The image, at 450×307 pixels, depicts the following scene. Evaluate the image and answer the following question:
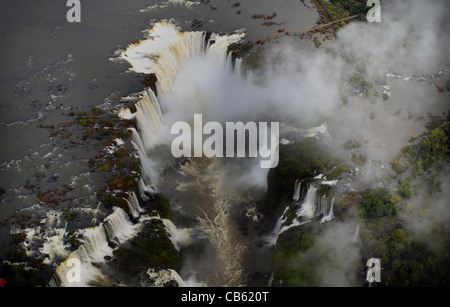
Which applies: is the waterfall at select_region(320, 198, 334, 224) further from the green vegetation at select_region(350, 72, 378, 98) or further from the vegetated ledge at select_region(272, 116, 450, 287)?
the green vegetation at select_region(350, 72, 378, 98)

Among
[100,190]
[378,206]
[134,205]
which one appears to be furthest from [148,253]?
[378,206]

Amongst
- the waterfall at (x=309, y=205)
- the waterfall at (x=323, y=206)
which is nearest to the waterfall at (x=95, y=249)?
the waterfall at (x=309, y=205)

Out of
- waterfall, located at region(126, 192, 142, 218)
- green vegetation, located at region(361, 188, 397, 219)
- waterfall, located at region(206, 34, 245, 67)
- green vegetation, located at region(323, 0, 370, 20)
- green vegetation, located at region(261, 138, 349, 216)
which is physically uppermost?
green vegetation, located at region(323, 0, 370, 20)

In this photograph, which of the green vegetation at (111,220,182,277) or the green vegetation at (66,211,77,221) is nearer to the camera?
the green vegetation at (111,220,182,277)

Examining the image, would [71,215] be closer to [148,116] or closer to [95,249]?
[95,249]

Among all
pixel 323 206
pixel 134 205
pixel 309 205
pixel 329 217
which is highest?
pixel 134 205

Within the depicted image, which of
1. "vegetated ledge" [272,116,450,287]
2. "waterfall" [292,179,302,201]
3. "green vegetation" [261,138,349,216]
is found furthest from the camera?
"green vegetation" [261,138,349,216]

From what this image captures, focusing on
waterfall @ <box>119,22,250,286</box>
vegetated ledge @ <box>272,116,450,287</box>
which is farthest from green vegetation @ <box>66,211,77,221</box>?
vegetated ledge @ <box>272,116,450,287</box>

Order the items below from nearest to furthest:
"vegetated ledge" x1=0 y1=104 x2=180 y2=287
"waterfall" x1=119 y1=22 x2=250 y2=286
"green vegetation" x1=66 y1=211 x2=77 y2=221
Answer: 1. "vegetated ledge" x1=0 y1=104 x2=180 y2=287
2. "green vegetation" x1=66 y1=211 x2=77 y2=221
3. "waterfall" x1=119 y1=22 x2=250 y2=286

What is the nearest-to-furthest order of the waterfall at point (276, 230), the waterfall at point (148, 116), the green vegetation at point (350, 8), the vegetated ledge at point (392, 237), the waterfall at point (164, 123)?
the vegetated ledge at point (392, 237)
the waterfall at point (276, 230)
the waterfall at point (164, 123)
the waterfall at point (148, 116)
the green vegetation at point (350, 8)

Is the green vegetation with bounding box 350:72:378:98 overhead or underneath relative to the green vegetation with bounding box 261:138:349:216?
overhead

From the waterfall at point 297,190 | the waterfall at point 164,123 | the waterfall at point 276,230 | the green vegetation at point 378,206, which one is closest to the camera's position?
the green vegetation at point 378,206

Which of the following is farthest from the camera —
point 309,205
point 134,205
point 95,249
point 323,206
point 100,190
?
point 309,205

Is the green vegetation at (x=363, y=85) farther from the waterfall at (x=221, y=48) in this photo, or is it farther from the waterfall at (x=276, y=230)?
the waterfall at (x=276, y=230)
